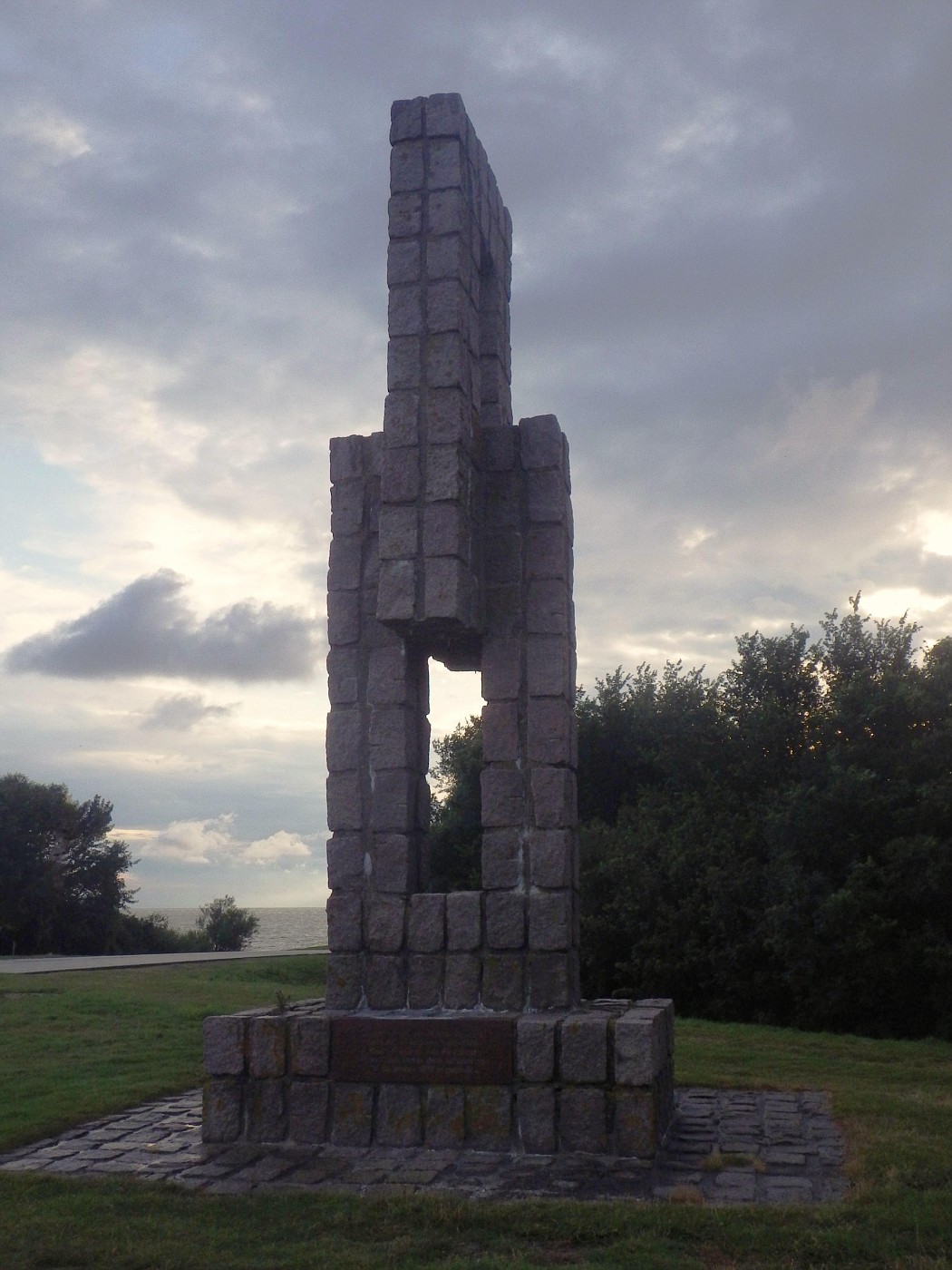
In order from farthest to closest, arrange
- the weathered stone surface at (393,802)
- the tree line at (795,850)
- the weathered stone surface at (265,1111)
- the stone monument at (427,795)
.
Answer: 1. the tree line at (795,850)
2. the weathered stone surface at (393,802)
3. the weathered stone surface at (265,1111)
4. the stone monument at (427,795)

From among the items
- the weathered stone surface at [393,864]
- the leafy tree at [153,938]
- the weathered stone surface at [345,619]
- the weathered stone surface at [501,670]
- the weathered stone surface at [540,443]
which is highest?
the weathered stone surface at [540,443]

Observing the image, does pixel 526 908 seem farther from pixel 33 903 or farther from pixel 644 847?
pixel 33 903

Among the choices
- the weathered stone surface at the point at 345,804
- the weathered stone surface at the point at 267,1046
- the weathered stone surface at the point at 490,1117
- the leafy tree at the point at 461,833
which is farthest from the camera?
the leafy tree at the point at 461,833

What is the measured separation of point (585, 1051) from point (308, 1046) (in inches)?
78.2

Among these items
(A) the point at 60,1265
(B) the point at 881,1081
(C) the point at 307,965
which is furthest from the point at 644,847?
(A) the point at 60,1265

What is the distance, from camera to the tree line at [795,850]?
17.5 metres

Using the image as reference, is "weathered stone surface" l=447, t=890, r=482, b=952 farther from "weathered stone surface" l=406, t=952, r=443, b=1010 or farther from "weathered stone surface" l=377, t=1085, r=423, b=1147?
"weathered stone surface" l=377, t=1085, r=423, b=1147

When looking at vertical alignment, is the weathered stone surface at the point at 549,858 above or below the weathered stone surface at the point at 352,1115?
above

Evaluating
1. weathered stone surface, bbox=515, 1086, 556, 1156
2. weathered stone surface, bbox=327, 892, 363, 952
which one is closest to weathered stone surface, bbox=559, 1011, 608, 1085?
weathered stone surface, bbox=515, 1086, 556, 1156

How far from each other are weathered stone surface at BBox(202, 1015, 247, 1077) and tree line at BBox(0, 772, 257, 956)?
28514mm

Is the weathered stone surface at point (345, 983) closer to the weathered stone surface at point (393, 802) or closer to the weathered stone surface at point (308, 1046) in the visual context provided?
the weathered stone surface at point (308, 1046)

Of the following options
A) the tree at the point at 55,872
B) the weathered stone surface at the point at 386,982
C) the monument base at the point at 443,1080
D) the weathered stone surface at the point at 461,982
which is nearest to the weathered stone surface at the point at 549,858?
the weathered stone surface at the point at 461,982

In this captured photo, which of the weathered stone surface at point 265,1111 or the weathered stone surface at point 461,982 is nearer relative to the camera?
the weathered stone surface at point 265,1111

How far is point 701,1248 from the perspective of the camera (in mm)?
5707
